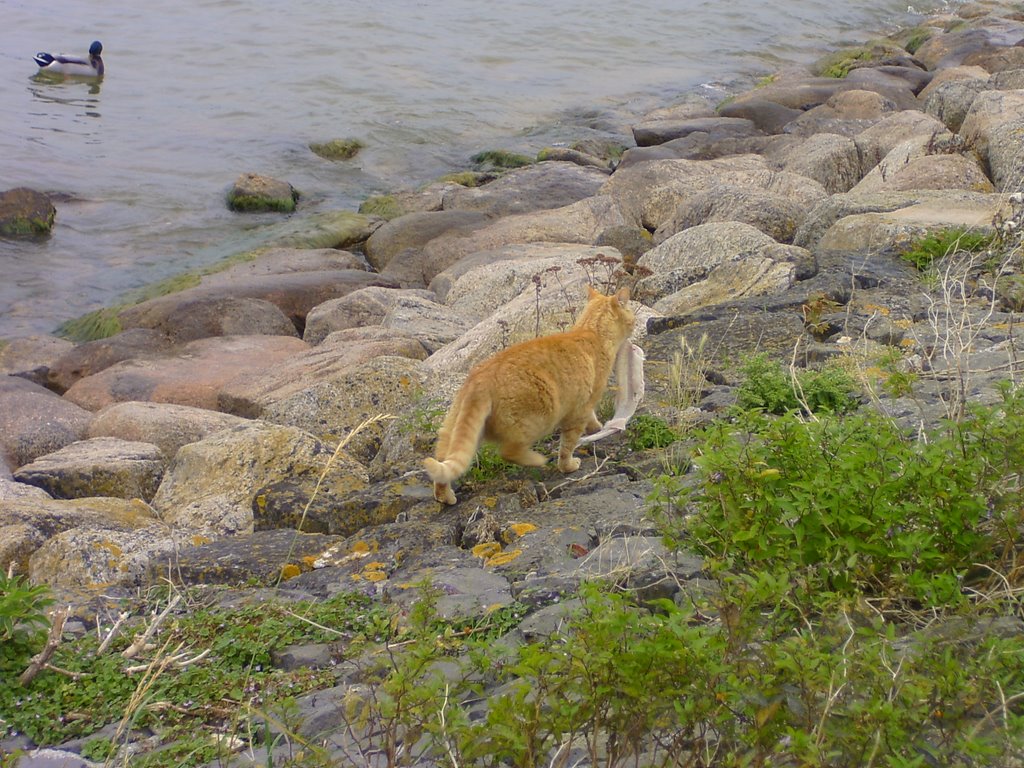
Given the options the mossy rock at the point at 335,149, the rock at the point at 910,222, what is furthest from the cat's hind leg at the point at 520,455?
the mossy rock at the point at 335,149

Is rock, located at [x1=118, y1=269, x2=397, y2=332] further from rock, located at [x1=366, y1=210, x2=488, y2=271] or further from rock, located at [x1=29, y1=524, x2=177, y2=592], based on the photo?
rock, located at [x1=29, y1=524, x2=177, y2=592]

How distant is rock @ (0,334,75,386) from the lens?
34.2ft

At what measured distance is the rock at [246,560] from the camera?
4.70 m

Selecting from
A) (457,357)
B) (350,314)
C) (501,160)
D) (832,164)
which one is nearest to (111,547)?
(457,357)

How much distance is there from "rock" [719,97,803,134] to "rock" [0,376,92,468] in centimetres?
1398

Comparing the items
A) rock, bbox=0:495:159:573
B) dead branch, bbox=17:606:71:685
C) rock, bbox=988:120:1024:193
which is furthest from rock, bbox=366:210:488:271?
dead branch, bbox=17:606:71:685

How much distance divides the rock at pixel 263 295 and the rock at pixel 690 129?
7.59 m

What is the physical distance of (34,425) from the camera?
26.5 ft

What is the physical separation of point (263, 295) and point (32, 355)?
8.61ft

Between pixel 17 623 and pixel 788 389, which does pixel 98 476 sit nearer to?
pixel 17 623

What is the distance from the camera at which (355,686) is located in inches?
131

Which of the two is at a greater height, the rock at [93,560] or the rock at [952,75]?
the rock at [952,75]

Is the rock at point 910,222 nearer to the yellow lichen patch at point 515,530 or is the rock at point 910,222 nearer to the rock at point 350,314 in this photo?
the rock at point 350,314

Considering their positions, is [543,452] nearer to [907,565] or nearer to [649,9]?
[907,565]
